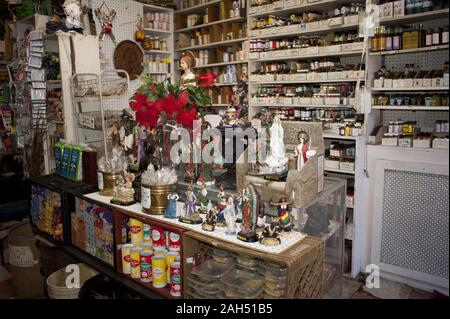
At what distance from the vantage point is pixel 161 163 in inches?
78.9

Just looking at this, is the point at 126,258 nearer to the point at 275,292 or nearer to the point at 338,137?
the point at 275,292

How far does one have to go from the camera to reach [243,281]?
5.02ft

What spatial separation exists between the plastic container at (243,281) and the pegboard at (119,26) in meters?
2.81

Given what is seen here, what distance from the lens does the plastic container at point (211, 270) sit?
1591mm

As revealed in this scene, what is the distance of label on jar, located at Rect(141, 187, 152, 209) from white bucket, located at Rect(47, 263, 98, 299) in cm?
81

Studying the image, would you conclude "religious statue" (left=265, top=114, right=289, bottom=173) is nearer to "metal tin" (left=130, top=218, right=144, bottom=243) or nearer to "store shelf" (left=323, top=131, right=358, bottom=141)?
"metal tin" (left=130, top=218, right=144, bottom=243)

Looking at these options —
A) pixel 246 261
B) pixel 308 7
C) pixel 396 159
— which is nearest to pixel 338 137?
pixel 396 159

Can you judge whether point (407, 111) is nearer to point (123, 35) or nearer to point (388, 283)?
point (388, 283)

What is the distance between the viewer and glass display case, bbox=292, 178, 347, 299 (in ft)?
5.64

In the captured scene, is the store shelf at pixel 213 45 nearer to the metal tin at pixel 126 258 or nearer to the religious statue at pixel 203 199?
the religious statue at pixel 203 199

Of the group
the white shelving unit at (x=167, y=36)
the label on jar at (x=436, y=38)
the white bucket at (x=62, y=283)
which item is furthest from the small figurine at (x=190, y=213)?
the white shelving unit at (x=167, y=36)

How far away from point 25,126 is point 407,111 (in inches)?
135

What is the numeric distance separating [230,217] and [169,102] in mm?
642

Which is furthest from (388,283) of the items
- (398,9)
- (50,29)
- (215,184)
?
(50,29)
